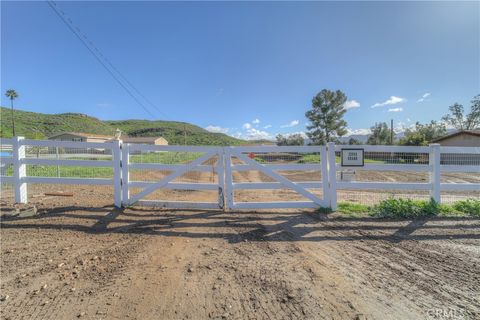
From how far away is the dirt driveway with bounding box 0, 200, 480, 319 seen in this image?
248 centimetres

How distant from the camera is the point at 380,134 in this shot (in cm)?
5100

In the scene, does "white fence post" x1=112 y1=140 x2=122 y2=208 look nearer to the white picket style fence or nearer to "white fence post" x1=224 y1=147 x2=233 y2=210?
the white picket style fence

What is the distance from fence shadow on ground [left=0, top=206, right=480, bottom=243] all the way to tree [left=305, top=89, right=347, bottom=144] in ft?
133

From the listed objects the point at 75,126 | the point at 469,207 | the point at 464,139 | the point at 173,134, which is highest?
the point at 75,126

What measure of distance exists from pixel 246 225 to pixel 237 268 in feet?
5.58

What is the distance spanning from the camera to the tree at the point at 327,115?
44.3 m

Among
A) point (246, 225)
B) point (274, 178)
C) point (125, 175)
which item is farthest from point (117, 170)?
point (274, 178)

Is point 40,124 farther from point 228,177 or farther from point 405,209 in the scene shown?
point 405,209

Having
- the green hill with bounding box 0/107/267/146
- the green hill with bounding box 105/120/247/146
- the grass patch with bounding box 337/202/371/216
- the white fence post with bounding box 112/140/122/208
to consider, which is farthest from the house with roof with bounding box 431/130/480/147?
the green hill with bounding box 105/120/247/146

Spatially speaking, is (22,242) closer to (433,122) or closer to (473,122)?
(433,122)

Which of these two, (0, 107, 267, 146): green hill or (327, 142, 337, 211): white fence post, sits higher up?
(0, 107, 267, 146): green hill

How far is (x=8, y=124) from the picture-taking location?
7406 centimetres

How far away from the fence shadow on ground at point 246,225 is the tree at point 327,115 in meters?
40.5

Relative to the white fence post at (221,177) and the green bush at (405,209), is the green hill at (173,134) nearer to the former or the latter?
the white fence post at (221,177)
